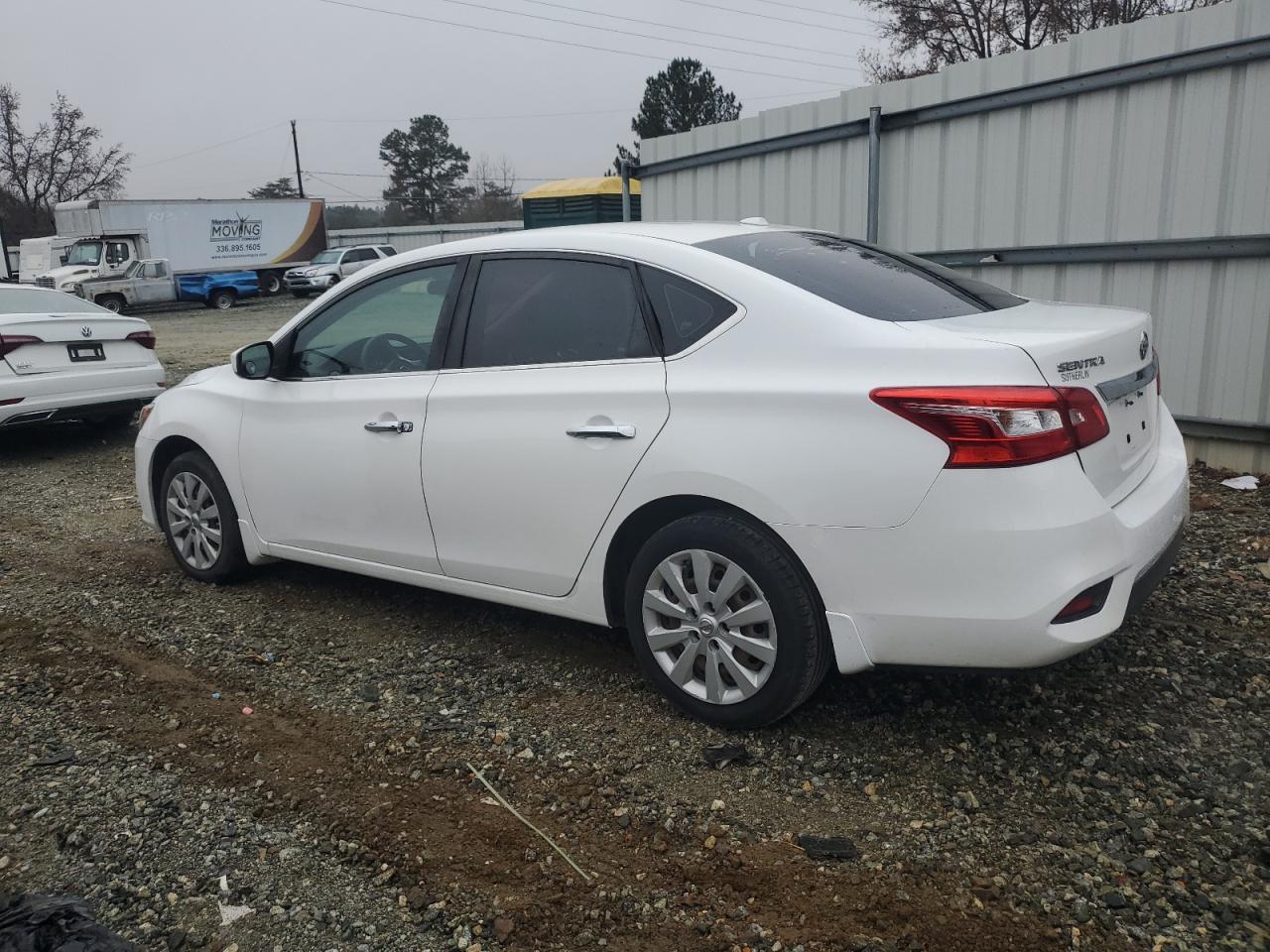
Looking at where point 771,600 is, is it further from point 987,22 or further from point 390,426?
point 987,22

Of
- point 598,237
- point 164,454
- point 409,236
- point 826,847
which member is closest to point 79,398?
point 164,454

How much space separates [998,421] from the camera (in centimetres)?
276

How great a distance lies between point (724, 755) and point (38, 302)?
8.38m

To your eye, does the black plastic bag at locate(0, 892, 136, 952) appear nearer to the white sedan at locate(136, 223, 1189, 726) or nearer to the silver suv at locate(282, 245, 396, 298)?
the white sedan at locate(136, 223, 1189, 726)

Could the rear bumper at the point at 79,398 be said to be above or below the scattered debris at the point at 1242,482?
above

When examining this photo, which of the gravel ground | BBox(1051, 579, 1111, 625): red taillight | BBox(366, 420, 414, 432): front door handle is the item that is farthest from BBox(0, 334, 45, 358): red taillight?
BBox(1051, 579, 1111, 625): red taillight

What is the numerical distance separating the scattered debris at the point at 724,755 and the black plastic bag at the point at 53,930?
1.68m

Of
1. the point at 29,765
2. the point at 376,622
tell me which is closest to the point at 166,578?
the point at 376,622

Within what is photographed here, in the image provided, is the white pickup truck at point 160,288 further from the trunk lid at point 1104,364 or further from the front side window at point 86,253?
the trunk lid at point 1104,364

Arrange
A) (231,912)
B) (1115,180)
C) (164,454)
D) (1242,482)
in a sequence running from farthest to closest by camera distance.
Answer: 1. (1115,180)
2. (1242,482)
3. (164,454)
4. (231,912)

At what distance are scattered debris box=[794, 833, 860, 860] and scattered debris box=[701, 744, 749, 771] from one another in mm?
416

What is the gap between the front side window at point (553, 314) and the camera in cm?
358

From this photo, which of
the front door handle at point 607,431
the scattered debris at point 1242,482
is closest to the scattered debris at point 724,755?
the front door handle at point 607,431

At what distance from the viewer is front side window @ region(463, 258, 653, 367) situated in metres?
3.58
